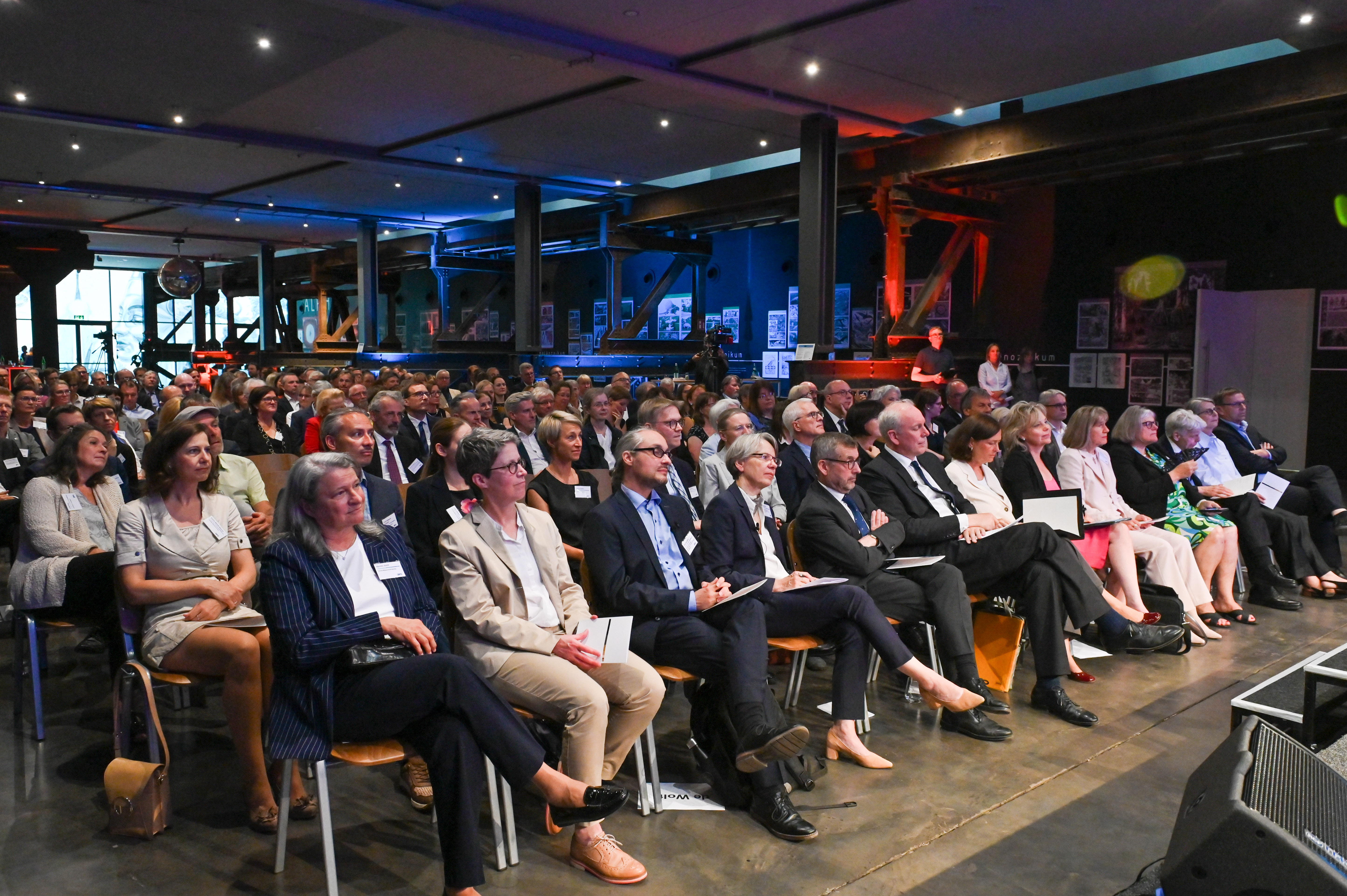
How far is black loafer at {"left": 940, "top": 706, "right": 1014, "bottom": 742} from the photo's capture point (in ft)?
12.0

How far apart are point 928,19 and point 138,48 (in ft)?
23.0

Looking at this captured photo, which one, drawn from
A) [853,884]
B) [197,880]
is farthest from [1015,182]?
[197,880]

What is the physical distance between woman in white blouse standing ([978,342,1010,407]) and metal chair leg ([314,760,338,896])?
10.8 meters

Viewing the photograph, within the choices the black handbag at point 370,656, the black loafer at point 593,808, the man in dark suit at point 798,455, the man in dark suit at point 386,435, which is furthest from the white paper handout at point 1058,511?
the man in dark suit at point 386,435

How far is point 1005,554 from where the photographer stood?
4055 mm

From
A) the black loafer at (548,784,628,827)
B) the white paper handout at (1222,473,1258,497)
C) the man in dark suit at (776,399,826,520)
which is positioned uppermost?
the man in dark suit at (776,399,826,520)

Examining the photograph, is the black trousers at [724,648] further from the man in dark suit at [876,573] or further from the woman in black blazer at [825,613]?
the man in dark suit at [876,573]

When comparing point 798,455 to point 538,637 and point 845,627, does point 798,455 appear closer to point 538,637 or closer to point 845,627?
point 845,627

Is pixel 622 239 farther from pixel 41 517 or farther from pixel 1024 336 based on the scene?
pixel 41 517

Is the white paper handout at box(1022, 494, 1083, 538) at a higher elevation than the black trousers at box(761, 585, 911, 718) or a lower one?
higher

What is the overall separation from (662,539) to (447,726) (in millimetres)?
1178

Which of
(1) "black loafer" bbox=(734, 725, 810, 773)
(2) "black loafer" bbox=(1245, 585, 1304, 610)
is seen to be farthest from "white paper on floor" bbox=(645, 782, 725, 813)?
(2) "black loafer" bbox=(1245, 585, 1304, 610)

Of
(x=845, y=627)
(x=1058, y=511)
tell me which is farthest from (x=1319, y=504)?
(x=845, y=627)

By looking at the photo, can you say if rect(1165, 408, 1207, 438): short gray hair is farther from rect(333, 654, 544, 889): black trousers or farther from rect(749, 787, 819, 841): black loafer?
rect(333, 654, 544, 889): black trousers
